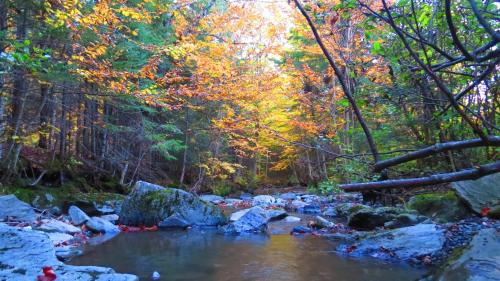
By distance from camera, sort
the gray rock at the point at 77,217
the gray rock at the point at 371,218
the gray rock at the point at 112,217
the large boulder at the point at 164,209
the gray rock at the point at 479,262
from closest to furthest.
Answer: the gray rock at the point at 479,262 < the gray rock at the point at 371,218 < the gray rock at the point at 77,217 < the large boulder at the point at 164,209 < the gray rock at the point at 112,217

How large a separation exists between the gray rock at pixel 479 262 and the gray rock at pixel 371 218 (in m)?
3.53

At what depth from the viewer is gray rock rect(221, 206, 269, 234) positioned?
775 centimetres

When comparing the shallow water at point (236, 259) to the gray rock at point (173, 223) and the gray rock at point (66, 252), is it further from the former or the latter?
the gray rock at point (173, 223)

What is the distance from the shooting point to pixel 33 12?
891 centimetres

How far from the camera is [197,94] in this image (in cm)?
1175

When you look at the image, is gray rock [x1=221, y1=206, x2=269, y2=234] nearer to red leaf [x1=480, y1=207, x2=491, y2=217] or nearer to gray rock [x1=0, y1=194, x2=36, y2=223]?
gray rock [x1=0, y1=194, x2=36, y2=223]

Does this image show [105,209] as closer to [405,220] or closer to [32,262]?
[32,262]

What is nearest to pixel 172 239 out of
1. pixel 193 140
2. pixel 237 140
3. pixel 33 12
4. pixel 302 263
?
pixel 302 263

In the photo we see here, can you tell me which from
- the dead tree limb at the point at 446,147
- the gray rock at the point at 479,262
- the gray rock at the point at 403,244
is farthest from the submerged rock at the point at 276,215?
the dead tree limb at the point at 446,147

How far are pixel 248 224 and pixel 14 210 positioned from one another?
439 cm

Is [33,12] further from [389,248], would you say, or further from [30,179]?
[389,248]

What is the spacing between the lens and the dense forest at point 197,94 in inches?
131

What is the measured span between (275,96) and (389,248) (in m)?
13.7

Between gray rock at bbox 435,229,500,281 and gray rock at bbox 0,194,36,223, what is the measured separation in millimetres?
6755
